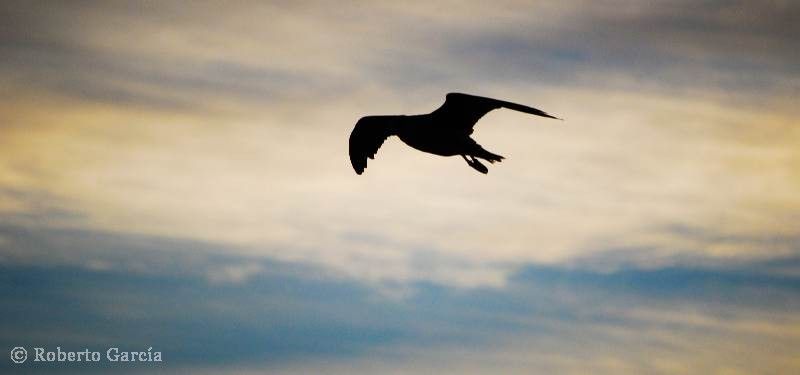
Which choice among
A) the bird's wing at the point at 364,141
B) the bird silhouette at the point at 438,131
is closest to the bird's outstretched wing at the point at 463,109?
the bird silhouette at the point at 438,131

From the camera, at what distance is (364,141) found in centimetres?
1936

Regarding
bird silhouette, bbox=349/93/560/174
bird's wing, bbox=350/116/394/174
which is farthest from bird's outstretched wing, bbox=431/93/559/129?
bird's wing, bbox=350/116/394/174

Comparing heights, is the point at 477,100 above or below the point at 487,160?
above

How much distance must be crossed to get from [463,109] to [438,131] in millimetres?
943

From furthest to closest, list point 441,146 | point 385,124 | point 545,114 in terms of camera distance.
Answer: point 385,124 < point 441,146 < point 545,114

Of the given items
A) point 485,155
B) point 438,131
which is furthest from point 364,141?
point 485,155

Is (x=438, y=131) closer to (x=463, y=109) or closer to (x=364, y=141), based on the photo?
(x=463, y=109)

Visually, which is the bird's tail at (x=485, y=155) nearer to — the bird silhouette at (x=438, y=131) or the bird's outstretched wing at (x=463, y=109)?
the bird silhouette at (x=438, y=131)

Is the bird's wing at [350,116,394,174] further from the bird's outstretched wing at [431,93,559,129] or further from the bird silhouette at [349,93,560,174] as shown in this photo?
the bird's outstretched wing at [431,93,559,129]

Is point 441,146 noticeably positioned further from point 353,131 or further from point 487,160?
point 353,131

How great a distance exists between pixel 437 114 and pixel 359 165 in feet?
7.69

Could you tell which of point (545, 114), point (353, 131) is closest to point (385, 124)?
point (353, 131)

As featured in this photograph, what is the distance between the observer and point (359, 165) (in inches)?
765

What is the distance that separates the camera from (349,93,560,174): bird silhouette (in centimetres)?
1752
